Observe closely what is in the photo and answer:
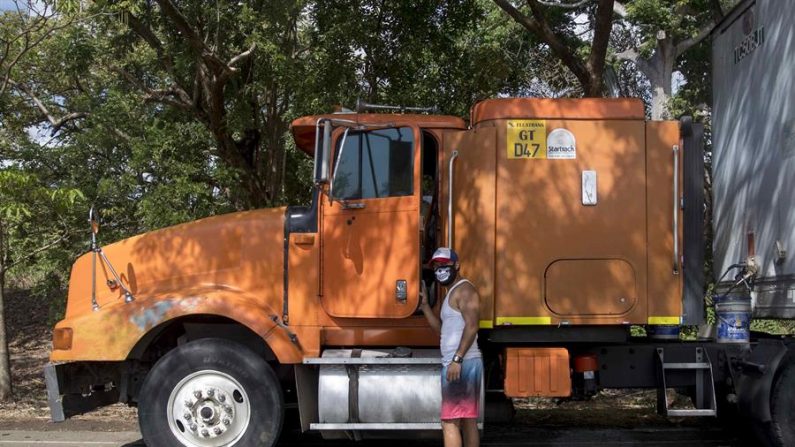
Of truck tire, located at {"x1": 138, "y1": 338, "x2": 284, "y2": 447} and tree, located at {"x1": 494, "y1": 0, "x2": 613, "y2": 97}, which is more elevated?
tree, located at {"x1": 494, "y1": 0, "x2": 613, "y2": 97}

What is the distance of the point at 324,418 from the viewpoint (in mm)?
5773

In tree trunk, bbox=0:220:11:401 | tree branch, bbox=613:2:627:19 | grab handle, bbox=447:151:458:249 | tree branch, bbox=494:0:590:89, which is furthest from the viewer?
tree branch, bbox=613:2:627:19

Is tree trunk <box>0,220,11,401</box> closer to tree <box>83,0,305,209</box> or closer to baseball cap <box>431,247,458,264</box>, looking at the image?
tree <box>83,0,305,209</box>

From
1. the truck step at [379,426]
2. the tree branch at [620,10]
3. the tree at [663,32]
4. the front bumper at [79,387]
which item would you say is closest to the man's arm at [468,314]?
the truck step at [379,426]

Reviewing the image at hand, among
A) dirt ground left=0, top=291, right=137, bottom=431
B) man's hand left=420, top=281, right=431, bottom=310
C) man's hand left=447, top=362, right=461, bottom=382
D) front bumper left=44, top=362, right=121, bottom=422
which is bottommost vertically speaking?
dirt ground left=0, top=291, right=137, bottom=431

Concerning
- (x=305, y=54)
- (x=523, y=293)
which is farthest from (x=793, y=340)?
(x=305, y=54)

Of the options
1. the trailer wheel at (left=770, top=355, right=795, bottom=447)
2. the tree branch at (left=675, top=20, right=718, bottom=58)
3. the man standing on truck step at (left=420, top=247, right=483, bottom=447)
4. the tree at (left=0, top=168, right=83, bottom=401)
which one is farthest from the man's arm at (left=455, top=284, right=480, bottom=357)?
the tree branch at (left=675, top=20, right=718, bottom=58)

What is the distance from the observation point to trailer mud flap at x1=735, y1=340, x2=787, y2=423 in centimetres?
579

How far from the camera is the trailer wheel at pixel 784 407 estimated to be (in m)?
5.80

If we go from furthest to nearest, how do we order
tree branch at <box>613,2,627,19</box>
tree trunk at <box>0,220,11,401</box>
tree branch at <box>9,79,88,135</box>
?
tree branch at <box>613,2,627,19</box>, tree branch at <box>9,79,88,135</box>, tree trunk at <box>0,220,11,401</box>

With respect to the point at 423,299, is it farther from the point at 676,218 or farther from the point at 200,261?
the point at 676,218

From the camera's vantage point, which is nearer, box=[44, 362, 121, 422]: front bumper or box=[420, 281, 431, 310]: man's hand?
box=[420, 281, 431, 310]: man's hand

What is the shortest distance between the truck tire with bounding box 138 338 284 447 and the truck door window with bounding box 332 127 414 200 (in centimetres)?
150

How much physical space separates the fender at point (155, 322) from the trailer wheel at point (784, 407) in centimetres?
358
